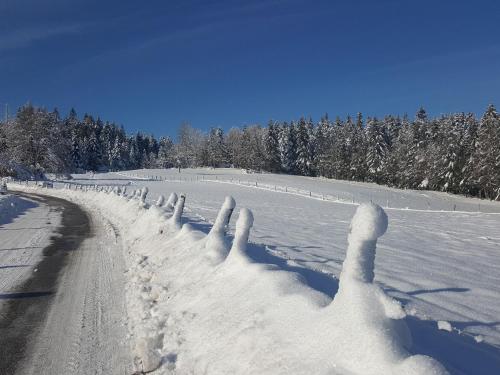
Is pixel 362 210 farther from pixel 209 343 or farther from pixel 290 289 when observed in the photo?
pixel 209 343

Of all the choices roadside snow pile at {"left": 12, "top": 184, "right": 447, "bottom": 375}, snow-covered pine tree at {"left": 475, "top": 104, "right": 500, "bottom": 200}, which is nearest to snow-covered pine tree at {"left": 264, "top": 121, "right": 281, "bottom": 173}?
snow-covered pine tree at {"left": 475, "top": 104, "right": 500, "bottom": 200}

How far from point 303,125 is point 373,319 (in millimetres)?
93922

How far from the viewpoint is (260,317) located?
3.92m

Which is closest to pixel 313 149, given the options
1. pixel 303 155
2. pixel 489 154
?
pixel 303 155

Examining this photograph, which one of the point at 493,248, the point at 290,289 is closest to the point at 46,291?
the point at 290,289

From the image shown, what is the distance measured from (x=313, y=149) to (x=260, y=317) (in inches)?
3926

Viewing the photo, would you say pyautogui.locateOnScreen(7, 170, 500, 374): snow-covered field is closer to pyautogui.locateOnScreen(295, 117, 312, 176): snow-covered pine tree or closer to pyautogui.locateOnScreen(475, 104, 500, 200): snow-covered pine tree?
pyautogui.locateOnScreen(475, 104, 500, 200): snow-covered pine tree

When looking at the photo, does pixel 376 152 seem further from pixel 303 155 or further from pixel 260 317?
pixel 260 317

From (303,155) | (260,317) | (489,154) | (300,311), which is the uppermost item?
(303,155)

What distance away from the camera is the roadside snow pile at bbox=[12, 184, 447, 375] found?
9.12ft

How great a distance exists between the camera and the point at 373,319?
2.80 metres

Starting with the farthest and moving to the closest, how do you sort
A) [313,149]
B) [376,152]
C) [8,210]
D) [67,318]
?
[313,149]
[376,152]
[8,210]
[67,318]

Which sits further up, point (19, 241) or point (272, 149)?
point (272, 149)

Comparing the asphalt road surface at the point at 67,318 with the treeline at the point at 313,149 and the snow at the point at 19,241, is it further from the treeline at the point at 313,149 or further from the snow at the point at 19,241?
the treeline at the point at 313,149
